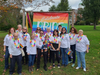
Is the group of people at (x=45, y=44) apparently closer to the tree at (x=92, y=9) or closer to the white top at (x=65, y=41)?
the white top at (x=65, y=41)

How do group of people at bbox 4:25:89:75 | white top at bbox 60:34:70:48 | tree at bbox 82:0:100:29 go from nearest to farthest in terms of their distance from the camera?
1. group of people at bbox 4:25:89:75
2. white top at bbox 60:34:70:48
3. tree at bbox 82:0:100:29

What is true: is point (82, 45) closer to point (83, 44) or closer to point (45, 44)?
point (83, 44)

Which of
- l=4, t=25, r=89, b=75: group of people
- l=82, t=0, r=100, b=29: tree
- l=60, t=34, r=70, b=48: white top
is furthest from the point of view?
l=82, t=0, r=100, b=29: tree

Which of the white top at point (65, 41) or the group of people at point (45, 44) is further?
the white top at point (65, 41)

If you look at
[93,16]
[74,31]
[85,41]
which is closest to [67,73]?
[85,41]

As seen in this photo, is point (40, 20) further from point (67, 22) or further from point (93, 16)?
point (93, 16)

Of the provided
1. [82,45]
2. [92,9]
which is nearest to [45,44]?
[82,45]

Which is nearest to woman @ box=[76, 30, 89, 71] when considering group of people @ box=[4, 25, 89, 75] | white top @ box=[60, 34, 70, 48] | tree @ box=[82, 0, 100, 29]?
group of people @ box=[4, 25, 89, 75]

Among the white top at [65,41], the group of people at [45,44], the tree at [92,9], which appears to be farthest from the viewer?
the tree at [92,9]

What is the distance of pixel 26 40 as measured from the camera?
13.6 feet

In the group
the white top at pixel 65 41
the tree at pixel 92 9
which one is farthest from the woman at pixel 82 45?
the tree at pixel 92 9

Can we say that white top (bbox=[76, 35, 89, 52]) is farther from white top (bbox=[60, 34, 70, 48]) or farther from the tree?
the tree

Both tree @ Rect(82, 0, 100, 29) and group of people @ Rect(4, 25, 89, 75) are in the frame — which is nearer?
group of people @ Rect(4, 25, 89, 75)

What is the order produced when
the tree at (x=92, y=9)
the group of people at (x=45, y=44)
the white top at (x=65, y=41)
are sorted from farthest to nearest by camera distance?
1. the tree at (x=92, y=9)
2. the white top at (x=65, y=41)
3. the group of people at (x=45, y=44)
